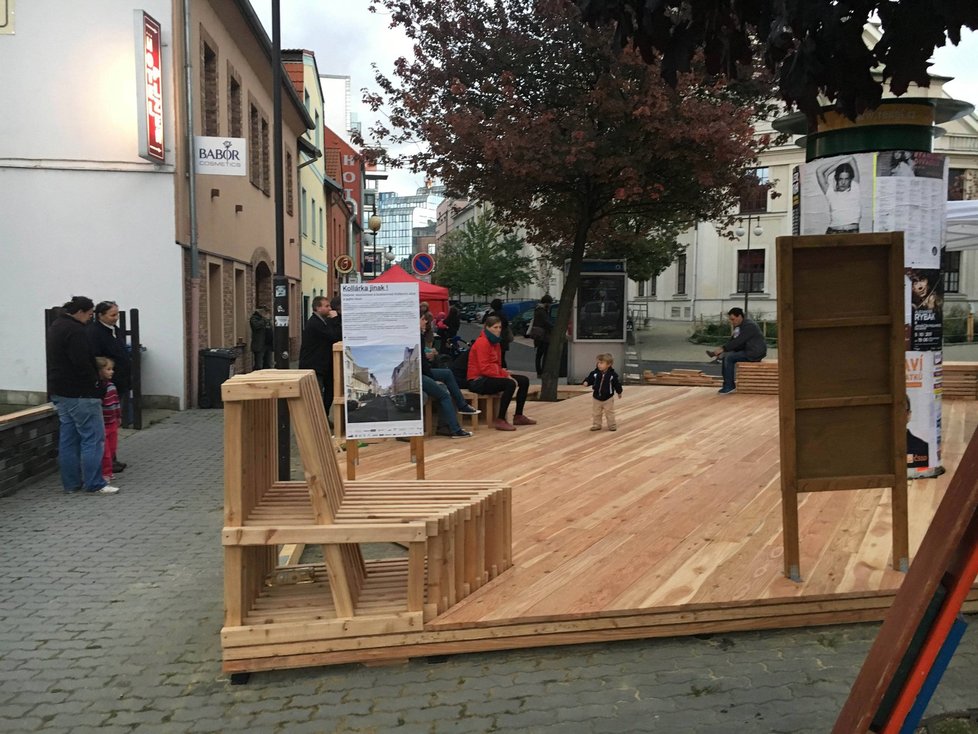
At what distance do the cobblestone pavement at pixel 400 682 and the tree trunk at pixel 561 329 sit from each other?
29.3 ft

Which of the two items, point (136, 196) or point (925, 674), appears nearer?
point (925, 674)

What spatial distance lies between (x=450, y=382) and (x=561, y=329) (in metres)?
4.67

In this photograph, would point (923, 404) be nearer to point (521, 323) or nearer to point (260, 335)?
point (260, 335)

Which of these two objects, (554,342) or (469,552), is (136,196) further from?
(469,552)

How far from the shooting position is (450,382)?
Result: 381 inches

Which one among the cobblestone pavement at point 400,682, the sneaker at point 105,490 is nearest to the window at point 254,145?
the sneaker at point 105,490

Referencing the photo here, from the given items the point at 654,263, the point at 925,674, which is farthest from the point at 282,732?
the point at 654,263

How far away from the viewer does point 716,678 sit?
379 centimetres

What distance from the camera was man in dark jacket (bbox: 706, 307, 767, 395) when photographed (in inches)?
556

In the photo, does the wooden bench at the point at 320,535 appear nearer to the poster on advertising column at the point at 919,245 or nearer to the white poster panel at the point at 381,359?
the white poster panel at the point at 381,359

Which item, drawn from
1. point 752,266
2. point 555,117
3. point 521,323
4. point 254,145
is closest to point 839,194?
point 555,117

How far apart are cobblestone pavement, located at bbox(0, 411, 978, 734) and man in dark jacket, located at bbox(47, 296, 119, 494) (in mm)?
2736

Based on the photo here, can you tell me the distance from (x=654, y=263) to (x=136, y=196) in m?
25.6

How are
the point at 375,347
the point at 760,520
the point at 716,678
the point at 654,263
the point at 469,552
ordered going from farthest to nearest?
the point at 654,263 < the point at 375,347 < the point at 760,520 < the point at 469,552 < the point at 716,678
